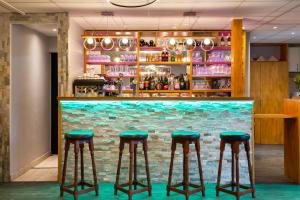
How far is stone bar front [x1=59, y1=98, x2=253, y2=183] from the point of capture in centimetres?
576

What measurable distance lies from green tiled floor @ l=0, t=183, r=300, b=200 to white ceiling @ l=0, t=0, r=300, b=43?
2787 millimetres

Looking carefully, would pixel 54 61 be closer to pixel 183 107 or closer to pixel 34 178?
pixel 34 178

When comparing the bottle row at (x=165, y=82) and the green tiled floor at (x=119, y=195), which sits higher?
the bottle row at (x=165, y=82)

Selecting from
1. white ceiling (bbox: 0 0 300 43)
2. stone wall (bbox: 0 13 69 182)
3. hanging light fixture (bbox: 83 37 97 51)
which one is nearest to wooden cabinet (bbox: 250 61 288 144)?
white ceiling (bbox: 0 0 300 43)

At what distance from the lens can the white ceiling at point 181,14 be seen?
597 centimetres

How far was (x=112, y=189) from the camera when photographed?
5.56 metres

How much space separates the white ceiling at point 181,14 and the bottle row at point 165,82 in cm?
108

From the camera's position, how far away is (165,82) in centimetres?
852

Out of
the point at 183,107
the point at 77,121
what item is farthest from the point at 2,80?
the point at 183,107

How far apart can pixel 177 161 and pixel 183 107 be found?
823mm

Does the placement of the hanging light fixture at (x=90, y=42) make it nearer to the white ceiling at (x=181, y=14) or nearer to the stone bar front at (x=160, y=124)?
the white ceiling at (x=181, y=14)

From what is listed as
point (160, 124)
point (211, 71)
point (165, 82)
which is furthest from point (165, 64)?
point (160, 124)

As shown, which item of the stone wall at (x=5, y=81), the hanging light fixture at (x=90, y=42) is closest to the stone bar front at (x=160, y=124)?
the stone wall at (x=5, y=81)

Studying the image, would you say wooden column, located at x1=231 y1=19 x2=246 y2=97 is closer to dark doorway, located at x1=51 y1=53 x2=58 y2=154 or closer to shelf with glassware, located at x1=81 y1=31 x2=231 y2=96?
shelf with glassware, located at x1=81 y1=31 x2=231 y2=96
